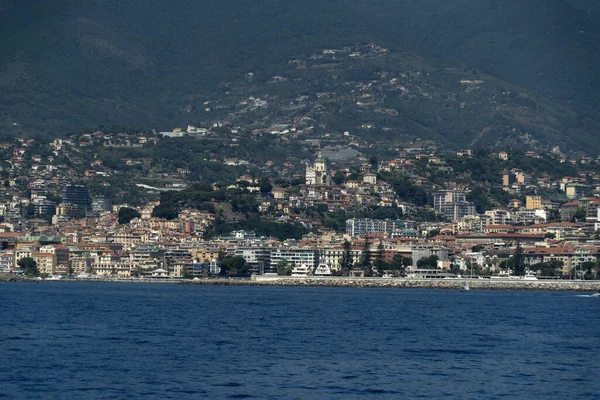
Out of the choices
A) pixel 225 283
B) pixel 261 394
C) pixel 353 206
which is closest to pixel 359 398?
pixel 261 394

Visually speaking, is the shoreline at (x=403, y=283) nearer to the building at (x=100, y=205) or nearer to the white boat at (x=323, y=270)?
the white boat at (x=323, y=270)

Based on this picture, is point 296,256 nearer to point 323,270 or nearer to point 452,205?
point 323,270

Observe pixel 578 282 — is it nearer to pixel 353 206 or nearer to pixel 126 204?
pixel 353 206

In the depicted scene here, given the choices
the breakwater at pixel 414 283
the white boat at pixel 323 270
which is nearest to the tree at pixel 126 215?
the white boat at pixel 323 270

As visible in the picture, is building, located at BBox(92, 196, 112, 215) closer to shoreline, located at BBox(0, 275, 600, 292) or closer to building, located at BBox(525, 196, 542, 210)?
building, located at BBox(525, 196, 542, 210)

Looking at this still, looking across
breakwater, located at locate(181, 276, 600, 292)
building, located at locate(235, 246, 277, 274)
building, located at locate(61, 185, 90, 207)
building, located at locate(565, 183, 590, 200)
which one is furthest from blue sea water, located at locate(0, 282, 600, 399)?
building, located at locate(565, 183, 590, 200)

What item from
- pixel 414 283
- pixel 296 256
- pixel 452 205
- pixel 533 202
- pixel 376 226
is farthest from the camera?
pixel 533 202

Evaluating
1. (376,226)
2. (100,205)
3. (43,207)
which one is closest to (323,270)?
(376,226)
